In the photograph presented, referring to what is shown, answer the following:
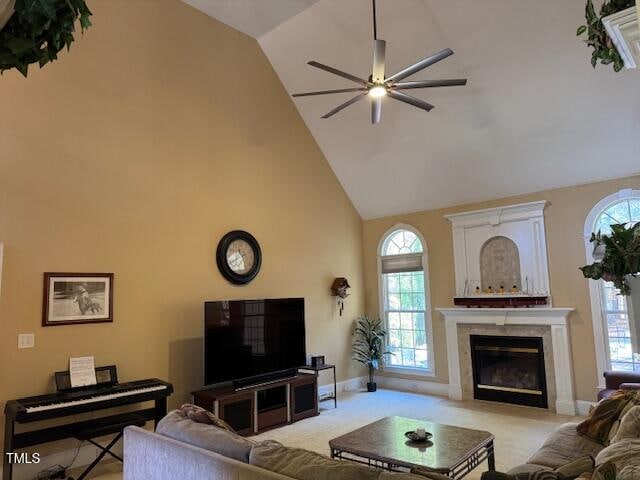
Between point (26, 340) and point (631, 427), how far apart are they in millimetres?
4573

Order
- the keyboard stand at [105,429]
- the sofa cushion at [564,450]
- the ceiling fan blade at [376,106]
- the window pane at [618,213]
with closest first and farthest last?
the sofa cushion at [564,450], the keyboard stand at [105,429], the ceiling fan blade at [376,106], the window pane at [618,213]

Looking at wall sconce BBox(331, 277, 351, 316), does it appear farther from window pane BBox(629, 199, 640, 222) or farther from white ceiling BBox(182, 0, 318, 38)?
window pane BBox(629, 199, 640, 222)

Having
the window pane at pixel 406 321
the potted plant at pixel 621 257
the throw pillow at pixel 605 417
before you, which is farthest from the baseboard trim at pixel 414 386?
the throw pillow at pixel 605 417

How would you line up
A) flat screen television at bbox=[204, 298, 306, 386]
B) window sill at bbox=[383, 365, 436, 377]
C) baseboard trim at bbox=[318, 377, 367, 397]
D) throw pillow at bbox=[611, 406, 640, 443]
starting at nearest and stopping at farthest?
throw pillow at bbox=[611, 406, 640, 443] → flat screen television at bbox=[204, 298, 306, 386] → baseboard trim at bbox=[318, 377, 367, 397] → window sill at bbox=[383, 365, 436, 377]

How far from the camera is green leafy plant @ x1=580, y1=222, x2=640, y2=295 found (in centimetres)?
355

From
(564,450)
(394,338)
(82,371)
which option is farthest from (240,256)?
(564,450)

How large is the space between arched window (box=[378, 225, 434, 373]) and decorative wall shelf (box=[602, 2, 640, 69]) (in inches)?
213

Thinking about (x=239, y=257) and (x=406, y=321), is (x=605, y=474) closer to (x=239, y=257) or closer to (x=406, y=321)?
(x=239, y=257)

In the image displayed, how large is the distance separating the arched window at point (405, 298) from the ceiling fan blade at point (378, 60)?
3.80 meters

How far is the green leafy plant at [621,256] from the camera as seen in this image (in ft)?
11.6

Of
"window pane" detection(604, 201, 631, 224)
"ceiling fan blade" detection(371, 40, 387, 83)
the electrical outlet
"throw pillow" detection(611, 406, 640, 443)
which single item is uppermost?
"ceiling fan blade" detection(371, 40, 387, 83)

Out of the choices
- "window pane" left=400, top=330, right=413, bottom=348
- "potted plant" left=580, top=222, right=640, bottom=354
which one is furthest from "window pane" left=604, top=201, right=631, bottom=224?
"window pane" left=400, top=330, right=413, bottom=348

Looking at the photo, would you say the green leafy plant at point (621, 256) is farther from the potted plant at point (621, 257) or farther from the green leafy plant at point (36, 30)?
the green leafy plant at point (36, 30)

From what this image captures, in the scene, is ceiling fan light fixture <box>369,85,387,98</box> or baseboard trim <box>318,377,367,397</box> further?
baseboard trim <box>318,377,367,397</box>
